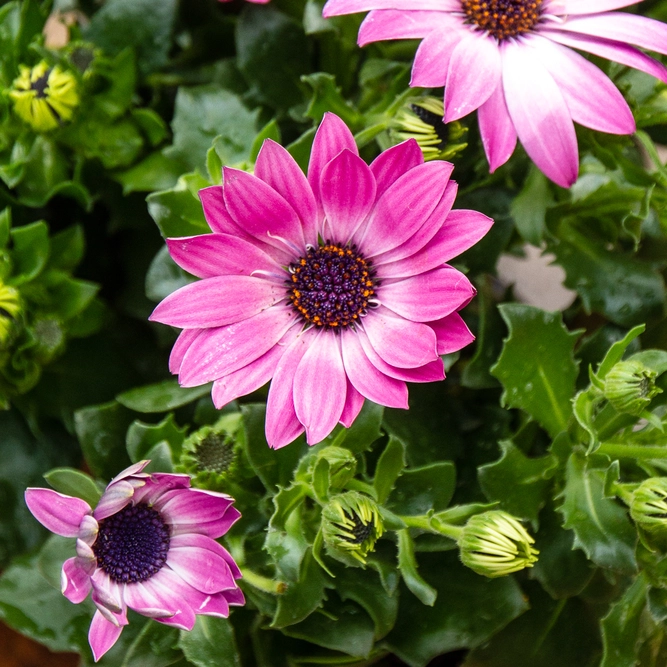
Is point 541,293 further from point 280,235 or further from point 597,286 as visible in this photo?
point 280,235

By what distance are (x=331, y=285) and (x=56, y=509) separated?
0.29 m

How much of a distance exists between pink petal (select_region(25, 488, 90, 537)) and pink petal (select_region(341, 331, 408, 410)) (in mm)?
233

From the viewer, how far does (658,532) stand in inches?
22.8

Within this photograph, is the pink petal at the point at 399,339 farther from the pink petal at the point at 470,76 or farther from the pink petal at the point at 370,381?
the pink petal at the point at 470,76

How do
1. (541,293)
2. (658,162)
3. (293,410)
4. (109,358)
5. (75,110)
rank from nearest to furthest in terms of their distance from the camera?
(293,410) < (658,162) < (75,110) < (109,358) < (541,293)

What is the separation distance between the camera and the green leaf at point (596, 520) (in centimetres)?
65

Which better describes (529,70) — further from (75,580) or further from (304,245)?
(75,580)

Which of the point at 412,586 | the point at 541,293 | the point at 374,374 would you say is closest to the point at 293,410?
the point at 374,374

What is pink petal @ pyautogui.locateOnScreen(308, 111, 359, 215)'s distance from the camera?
0.52 meters

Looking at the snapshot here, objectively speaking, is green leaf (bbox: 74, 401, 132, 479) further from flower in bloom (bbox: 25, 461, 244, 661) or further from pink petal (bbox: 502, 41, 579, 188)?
pink petal (bbox: 502, 41, 579, 188)

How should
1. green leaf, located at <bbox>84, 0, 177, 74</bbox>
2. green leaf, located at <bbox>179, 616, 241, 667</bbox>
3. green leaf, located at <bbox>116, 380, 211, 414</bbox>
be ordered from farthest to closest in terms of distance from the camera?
green leaf, located at <bbox>84, 0, 177, 74</bbox>, green leaf, located at <bbox>116, 380, 211, 414</bbox>, green leaf, located at <bbox>179, 616, 241, 667</bbox>

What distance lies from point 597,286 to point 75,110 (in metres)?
0.62

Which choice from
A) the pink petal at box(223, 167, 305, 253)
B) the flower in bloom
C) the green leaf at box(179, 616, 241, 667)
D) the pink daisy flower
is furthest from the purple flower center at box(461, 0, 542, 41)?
the green leaf at box(179, 616, 241, 667)

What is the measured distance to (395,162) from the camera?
54cm
